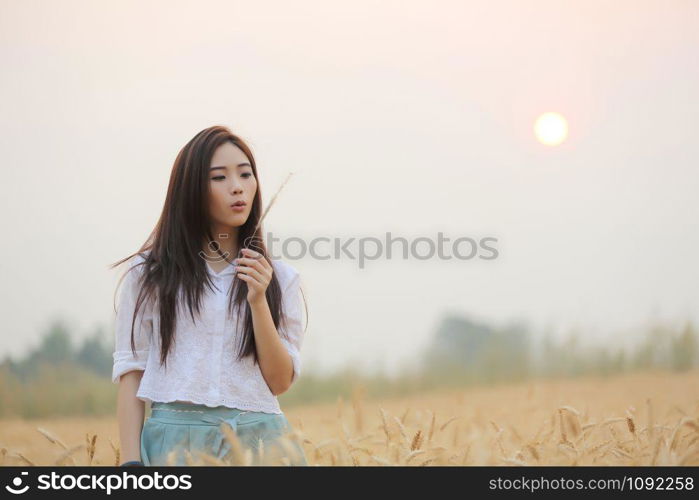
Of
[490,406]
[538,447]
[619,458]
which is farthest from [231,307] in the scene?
[490,406]

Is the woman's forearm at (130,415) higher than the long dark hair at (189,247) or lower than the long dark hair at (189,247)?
lower

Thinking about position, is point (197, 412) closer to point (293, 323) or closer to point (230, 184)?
point (293, 323)

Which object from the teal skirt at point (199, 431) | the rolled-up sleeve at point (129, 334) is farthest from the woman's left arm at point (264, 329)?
the rolled-up sleeve at point (129, 334)

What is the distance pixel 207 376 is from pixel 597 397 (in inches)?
183

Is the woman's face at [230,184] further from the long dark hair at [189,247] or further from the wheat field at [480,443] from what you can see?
the wheat field at [480,443]

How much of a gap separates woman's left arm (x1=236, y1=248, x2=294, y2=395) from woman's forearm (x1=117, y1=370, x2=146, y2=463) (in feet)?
1.26

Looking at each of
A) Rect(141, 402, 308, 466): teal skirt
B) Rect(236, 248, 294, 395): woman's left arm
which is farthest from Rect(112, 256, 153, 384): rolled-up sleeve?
Rect(236, 248, 294, 395): woman's left arm

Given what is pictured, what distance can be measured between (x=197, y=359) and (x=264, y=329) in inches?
8.9

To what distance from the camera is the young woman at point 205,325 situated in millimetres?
2965

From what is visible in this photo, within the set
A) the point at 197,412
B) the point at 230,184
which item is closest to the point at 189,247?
the point at 230,184
